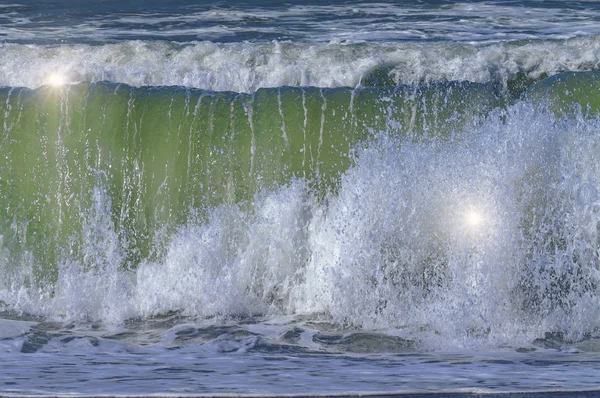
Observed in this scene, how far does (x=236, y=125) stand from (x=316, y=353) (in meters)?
2.62

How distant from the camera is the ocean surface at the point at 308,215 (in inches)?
264

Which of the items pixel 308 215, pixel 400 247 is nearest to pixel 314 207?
pixel 308 215

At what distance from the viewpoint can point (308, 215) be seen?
7.90m

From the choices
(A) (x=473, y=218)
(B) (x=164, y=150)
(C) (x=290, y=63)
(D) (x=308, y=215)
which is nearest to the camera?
(A) (x=473, y=218)

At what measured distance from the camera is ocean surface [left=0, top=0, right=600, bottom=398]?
6.71 m

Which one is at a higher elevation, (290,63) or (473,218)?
(290,63)

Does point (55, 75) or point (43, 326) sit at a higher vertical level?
point (55, 75)

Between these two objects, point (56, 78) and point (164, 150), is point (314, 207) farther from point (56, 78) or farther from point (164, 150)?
point (56, 78)

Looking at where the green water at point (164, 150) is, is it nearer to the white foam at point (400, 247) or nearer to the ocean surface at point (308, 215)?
the ocean surface at point (308, 215)

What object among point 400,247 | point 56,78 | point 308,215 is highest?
point 56,78

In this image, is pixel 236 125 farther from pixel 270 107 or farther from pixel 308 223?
pixel 308 223

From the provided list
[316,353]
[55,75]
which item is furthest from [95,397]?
[55,75]

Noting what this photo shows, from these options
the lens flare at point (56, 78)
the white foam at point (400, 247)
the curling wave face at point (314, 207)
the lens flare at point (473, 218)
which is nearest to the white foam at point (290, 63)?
the lens flare at point (56, 78)

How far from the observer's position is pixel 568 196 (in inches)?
299
